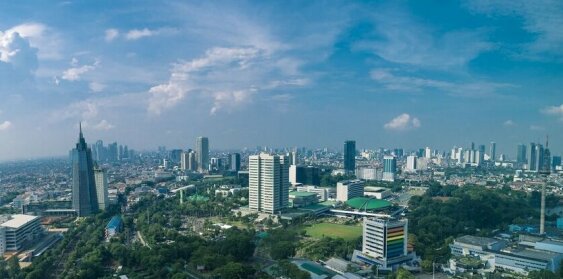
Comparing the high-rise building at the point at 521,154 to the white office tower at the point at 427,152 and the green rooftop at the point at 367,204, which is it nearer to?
the white office tower at the point at 427,152

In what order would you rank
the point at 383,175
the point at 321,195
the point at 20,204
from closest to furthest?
1. the point at 20,204
2. the point at 321,195
3. the point at 383,175

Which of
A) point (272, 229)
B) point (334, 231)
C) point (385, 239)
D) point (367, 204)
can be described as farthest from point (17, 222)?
point (367, 204)

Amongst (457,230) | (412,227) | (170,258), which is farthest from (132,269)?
(457,230)

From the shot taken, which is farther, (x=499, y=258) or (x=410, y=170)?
(x=410, y=170)

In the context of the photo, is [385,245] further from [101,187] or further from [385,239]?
[101,187]

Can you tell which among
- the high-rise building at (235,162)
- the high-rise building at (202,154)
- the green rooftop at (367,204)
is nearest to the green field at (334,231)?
the green rooftop at (367,204)

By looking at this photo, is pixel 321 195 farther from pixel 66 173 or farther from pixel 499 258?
pixel 66 173
